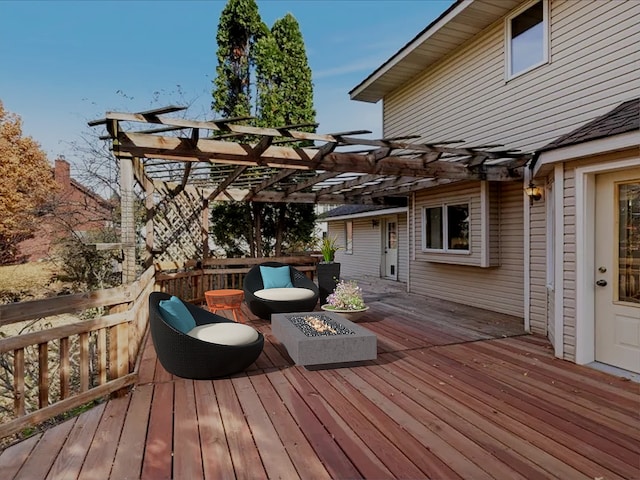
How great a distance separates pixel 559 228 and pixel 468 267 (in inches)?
125

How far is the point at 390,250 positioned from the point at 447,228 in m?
5.13

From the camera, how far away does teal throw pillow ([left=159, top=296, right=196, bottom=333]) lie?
12.3 feet

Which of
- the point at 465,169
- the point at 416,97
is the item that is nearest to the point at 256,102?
the point at 416,97

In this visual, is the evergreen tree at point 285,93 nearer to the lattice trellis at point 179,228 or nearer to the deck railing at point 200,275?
the deck railing at point 200,275

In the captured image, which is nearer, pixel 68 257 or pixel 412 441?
pixel 412 441

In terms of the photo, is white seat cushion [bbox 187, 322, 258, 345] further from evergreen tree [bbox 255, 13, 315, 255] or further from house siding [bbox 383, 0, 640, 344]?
evergreen tree [bbox 255, 13, 315, 255]

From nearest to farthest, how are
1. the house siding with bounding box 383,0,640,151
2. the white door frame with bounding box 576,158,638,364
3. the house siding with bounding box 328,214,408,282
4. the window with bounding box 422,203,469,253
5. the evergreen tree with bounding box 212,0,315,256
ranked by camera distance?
1. the white door frame with bounding box 576,158,638,364
2. the house siding with bounding box 383,0,640,151
3. the window with bounding box 422,203,469,253
4. the evergreen tree with bounding box 212,0,315,256
5. the house siding with bounding box 328,214,408,282

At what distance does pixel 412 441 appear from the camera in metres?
2.50

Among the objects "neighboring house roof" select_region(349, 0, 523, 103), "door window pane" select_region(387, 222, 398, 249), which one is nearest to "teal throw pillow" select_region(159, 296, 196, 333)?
"neighboring house roof" select_region(349, 0, 523, 103)

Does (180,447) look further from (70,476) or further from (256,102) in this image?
(256,102)

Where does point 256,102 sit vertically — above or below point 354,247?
above

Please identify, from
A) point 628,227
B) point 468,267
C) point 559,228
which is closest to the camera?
point 628,227

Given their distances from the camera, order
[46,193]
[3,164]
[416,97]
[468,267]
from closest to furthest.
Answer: [468,267], [416,97], [46,193], [3,164]

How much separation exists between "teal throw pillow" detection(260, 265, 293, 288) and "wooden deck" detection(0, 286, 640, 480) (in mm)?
2656
